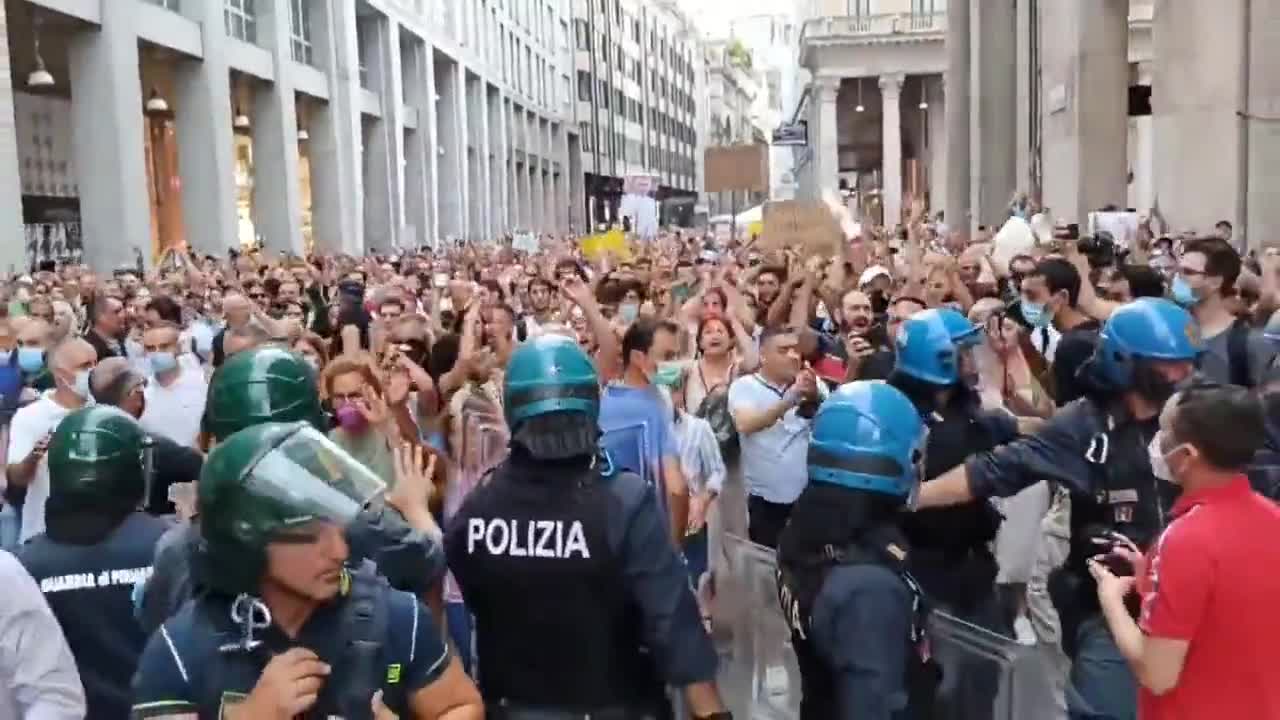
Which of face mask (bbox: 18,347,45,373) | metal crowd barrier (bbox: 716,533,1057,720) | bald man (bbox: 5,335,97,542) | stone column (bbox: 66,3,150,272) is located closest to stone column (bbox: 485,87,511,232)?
stone column (bbox: 66,3,150,272)

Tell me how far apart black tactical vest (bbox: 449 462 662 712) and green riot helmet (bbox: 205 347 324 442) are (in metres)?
0.56

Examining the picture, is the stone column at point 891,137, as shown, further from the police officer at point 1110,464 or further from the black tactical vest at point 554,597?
the black tactical vest at point 554,597

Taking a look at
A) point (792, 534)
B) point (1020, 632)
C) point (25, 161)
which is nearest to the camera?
point (792, 534)

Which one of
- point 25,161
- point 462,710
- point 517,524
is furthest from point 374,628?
point 25,161

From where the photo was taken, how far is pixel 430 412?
639 centimetres

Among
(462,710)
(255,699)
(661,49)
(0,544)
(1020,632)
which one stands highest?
(661,49)

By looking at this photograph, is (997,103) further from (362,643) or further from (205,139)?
(362,643)

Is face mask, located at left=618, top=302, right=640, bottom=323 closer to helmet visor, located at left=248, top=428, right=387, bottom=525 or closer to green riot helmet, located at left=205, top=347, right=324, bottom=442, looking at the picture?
green riot helmet, located at left=205, top=347, right=324, bottom=442

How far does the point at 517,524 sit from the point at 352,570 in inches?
33.2

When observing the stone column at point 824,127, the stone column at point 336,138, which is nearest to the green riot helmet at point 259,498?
the stone column at point 336,138

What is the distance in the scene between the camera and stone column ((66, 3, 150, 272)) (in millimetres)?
22594

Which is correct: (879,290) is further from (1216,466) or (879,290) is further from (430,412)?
(1216,466)

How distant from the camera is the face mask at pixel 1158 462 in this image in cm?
353

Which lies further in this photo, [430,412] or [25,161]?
[25,161]
